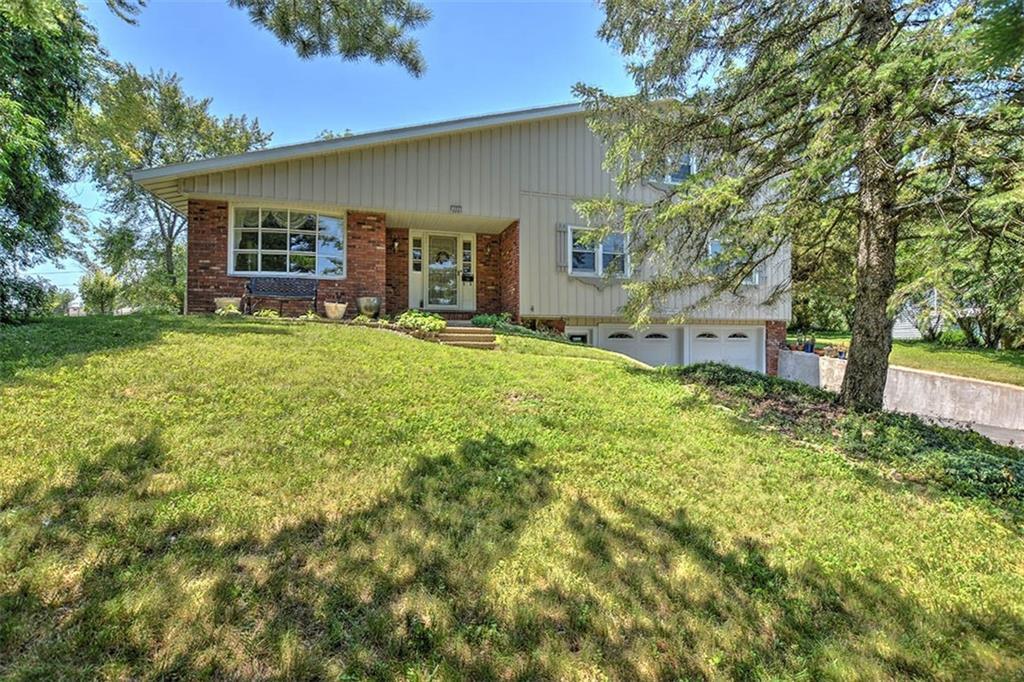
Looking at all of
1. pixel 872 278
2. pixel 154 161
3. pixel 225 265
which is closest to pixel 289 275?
pixel 225 265

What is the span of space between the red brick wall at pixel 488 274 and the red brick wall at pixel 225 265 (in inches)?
113

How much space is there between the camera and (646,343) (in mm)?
13734

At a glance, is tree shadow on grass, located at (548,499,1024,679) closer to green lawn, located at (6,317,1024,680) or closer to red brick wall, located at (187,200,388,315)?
green lawn, located at (6,317,1024,680)

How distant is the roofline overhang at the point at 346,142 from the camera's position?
31.9 ft

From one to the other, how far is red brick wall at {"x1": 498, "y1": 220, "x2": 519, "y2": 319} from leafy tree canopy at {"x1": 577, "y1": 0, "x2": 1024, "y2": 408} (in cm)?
516

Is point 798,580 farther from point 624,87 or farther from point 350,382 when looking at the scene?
point 624,87

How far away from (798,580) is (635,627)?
1115 millimetres

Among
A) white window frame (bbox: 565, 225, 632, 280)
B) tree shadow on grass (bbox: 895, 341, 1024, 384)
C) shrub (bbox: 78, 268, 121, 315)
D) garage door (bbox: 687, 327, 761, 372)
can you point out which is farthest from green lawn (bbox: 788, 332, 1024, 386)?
shrub (bbox: 78, 268, 121, 315)

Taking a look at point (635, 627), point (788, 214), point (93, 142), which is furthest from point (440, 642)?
point (93, 142)

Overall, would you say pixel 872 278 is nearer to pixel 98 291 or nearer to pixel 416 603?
pixel 416 603

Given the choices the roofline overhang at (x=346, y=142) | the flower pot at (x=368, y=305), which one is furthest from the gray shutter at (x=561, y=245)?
the flower pot at (x=368, y=305)

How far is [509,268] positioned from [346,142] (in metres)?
4.63

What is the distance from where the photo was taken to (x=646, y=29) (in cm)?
584

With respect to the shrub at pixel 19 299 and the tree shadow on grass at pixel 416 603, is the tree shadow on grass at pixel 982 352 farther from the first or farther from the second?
the shrub at pixel 19 299
